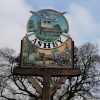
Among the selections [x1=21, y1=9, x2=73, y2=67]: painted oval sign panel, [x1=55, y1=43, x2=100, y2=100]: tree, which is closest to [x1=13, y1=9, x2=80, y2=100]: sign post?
[x1=21, y1=9, x2=73, y2=67]: painted oval sign panel

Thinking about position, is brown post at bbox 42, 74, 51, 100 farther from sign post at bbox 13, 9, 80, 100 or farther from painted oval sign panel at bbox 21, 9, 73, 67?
painted oval sign panel at bbox 21, 9, 73, 67

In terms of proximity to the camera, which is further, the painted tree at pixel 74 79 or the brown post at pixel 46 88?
the painted tree at pixel 74 79

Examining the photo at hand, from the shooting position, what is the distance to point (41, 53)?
1236 centimetres

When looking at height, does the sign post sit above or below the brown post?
above

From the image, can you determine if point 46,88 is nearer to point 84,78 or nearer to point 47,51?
point 47,51

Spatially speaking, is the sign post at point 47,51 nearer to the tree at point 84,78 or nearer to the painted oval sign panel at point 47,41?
the painted oval sign panel at point 47,41

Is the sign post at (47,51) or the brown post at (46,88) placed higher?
the sign post at (47,51)

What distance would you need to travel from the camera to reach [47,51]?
12367 millimetres

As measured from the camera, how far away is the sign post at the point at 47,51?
12086 mm

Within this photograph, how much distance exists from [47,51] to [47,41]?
419mm

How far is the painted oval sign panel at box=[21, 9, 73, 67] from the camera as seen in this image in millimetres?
12227

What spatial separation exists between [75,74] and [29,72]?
5.85ft

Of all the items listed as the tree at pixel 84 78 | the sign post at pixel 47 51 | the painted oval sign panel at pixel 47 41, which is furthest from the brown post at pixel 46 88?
the tree at pixel 84 78

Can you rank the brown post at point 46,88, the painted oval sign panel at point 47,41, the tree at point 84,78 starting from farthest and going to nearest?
the tree at point 84,78 < the painted oval sign panel at point 47,41 < the brown post at point 46,88
